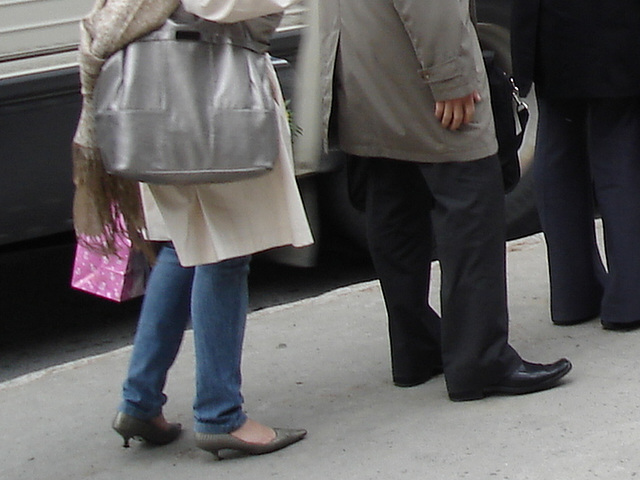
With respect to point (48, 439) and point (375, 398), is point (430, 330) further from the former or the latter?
point (48, 439)

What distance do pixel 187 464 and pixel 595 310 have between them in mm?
1501

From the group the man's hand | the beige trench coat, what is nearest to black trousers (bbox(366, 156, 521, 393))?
the man's hand

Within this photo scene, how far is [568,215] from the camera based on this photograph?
4.17 meters

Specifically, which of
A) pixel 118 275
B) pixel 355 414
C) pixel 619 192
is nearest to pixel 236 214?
pixel 355 414

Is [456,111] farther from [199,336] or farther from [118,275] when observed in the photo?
[118,275]

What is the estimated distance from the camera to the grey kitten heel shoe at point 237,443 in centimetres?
333

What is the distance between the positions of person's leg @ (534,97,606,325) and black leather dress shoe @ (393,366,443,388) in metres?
0.60

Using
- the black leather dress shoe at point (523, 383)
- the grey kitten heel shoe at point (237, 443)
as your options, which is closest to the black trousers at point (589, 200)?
the black leather dress shoe at point (523, 383)

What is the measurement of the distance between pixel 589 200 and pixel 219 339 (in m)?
1.50

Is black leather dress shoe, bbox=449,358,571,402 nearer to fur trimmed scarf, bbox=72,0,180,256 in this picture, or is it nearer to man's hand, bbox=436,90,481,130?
man's hand, bbox=436,90,481,130

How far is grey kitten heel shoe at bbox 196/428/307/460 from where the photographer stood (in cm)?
333

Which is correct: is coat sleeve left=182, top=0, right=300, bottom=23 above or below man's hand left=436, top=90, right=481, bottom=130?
above

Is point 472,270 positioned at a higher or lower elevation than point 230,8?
lower

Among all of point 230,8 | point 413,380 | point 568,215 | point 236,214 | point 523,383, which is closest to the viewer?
point 230,8
